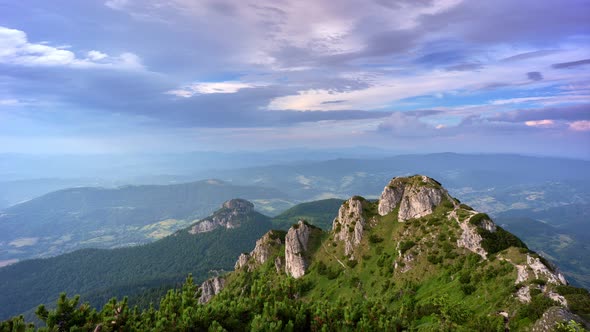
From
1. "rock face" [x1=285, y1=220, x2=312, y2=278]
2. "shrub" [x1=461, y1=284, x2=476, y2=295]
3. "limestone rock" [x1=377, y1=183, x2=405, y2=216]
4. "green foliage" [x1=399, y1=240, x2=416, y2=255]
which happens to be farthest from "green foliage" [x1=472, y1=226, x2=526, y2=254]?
"rock face" [x1=285, y1=220, x2=312, y2=278]

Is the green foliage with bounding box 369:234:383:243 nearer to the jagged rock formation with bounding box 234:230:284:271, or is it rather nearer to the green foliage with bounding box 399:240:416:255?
the green foliage with bounding box 399:240:416:255

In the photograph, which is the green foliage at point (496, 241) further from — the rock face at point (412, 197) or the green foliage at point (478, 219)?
the rock face at point (412, 197)

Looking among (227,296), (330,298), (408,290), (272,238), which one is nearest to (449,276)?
(408,290)

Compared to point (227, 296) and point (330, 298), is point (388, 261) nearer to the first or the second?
point (330, 298)

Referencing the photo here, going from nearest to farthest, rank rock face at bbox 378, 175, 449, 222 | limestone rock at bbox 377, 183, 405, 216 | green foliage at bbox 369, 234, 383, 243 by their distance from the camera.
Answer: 1. rock face at bbox 378, 175, 449, 222
2. green foliage at bbox 369, 234, 383, 243
3. limestone rock at bbox 377, 183, 405, 216

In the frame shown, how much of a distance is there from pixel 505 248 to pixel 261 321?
261ft

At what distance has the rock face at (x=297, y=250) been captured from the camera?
442 feet

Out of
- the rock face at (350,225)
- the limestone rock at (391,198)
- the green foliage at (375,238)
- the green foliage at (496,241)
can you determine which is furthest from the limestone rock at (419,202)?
the green foliage at (496,241)

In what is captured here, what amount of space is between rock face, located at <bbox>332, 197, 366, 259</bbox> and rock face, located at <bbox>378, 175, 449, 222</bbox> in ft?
32.8

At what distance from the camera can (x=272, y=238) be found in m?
166

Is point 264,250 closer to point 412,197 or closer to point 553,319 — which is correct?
point 412,197

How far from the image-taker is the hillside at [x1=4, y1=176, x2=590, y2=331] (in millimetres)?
35844

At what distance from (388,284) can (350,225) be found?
35737mm

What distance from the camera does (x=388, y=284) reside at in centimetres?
9988
